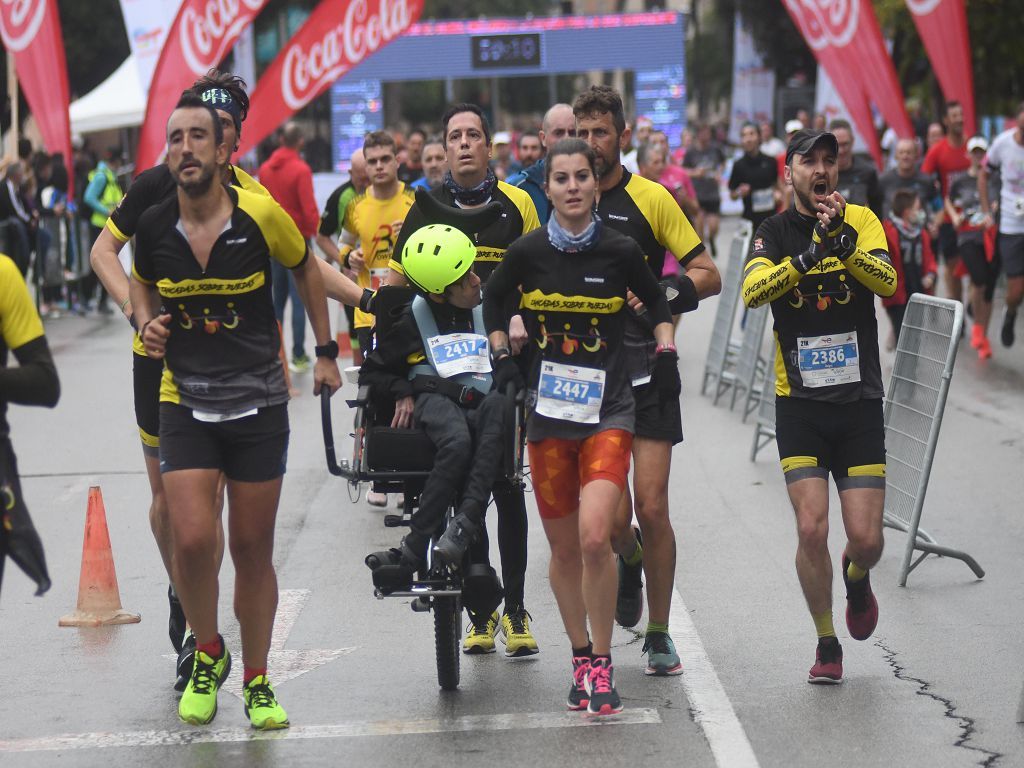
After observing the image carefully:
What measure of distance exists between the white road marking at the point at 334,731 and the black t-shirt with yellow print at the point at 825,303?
138 centimetres

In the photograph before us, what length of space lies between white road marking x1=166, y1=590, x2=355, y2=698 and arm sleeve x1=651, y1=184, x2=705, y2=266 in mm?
2027

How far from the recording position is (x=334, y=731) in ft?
19.0

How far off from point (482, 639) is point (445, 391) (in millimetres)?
1159

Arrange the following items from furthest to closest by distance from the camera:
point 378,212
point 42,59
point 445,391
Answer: point 42,59 → point 378,212 → point 445,391

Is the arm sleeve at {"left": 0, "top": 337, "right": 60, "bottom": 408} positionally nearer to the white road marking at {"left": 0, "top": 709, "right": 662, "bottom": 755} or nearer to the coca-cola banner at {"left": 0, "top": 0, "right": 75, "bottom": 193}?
the white road marking at {"left": 0, "top": 709, "right": 662, "bottom": 755}

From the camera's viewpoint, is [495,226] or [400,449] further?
[495,226]

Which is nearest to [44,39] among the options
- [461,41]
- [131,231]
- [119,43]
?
[131,231]

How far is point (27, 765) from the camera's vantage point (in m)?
5.48

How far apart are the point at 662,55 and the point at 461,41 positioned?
488 centimetres

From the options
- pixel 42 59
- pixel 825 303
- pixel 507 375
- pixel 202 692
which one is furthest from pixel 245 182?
pixel 42 59

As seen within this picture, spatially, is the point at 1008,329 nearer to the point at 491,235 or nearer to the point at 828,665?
the point at 491,235

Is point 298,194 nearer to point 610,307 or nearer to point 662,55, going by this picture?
point 610,307

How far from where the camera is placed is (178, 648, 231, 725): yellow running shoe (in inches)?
229

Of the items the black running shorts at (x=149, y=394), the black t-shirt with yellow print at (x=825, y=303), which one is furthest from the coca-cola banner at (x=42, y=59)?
the black t-shirt with yellow print at (x=825, y=303)
